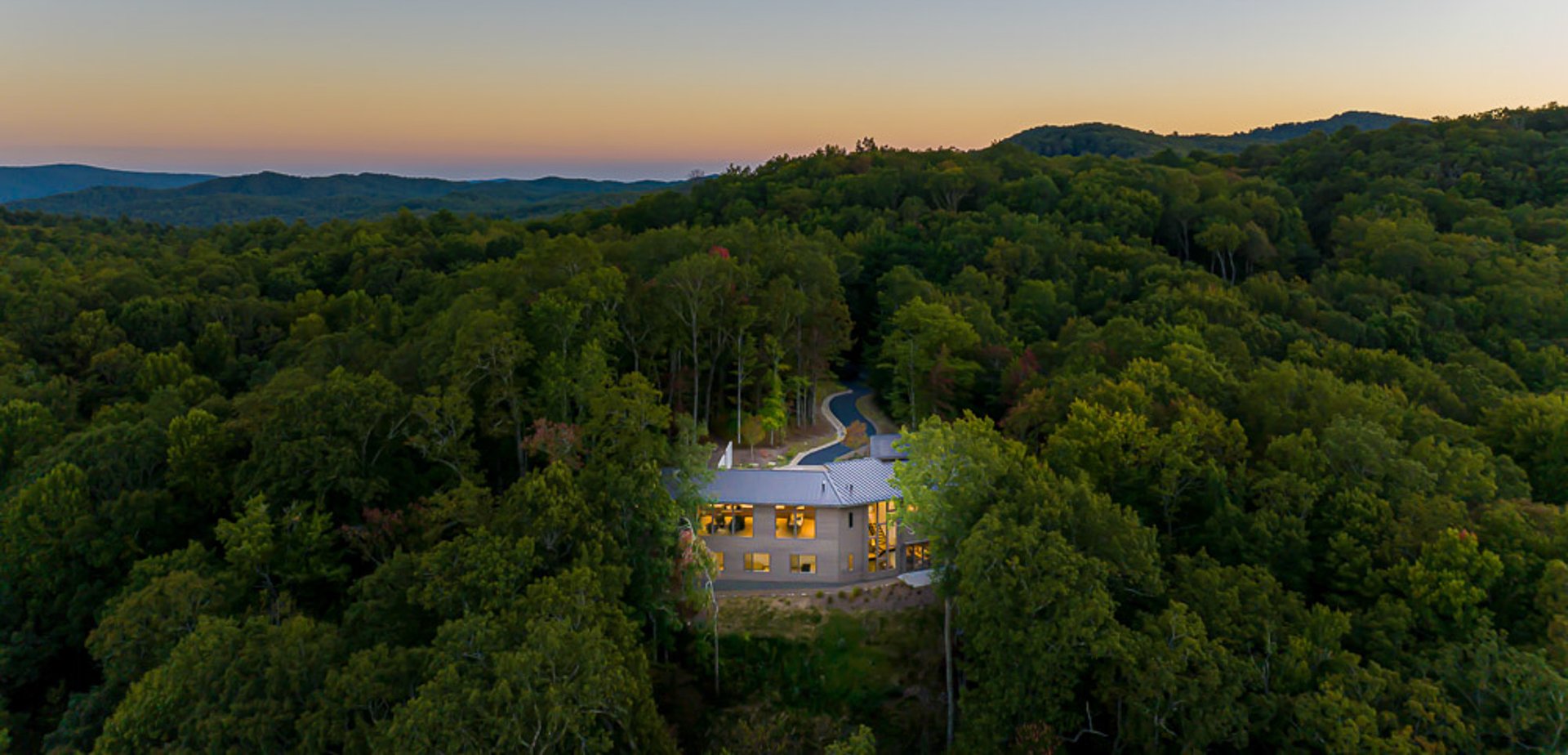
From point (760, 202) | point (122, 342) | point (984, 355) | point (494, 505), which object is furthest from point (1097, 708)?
point (760, 202)

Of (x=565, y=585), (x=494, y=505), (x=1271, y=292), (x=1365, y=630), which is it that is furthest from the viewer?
(x=1271, y=292)

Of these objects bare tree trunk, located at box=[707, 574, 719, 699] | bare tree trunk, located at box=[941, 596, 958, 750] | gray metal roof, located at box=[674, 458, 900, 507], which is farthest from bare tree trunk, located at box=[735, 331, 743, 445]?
bare tree trunk, located at box=[941, 596, 958, 750]

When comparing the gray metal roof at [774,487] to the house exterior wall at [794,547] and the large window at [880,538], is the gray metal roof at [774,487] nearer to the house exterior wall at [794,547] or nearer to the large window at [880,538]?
the house exterior wall at [794,547]

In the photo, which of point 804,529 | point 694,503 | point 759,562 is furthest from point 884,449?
point 694,503

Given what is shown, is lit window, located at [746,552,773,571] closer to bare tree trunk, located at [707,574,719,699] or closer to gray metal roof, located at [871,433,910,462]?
bare tree trunk, located at [707,574,719,699]

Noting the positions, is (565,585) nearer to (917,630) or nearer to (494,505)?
(494,505)

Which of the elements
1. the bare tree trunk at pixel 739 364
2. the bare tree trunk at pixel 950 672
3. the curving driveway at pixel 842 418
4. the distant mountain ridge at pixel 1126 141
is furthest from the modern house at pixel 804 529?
the distant mountain ridge at pixel 1126 141
